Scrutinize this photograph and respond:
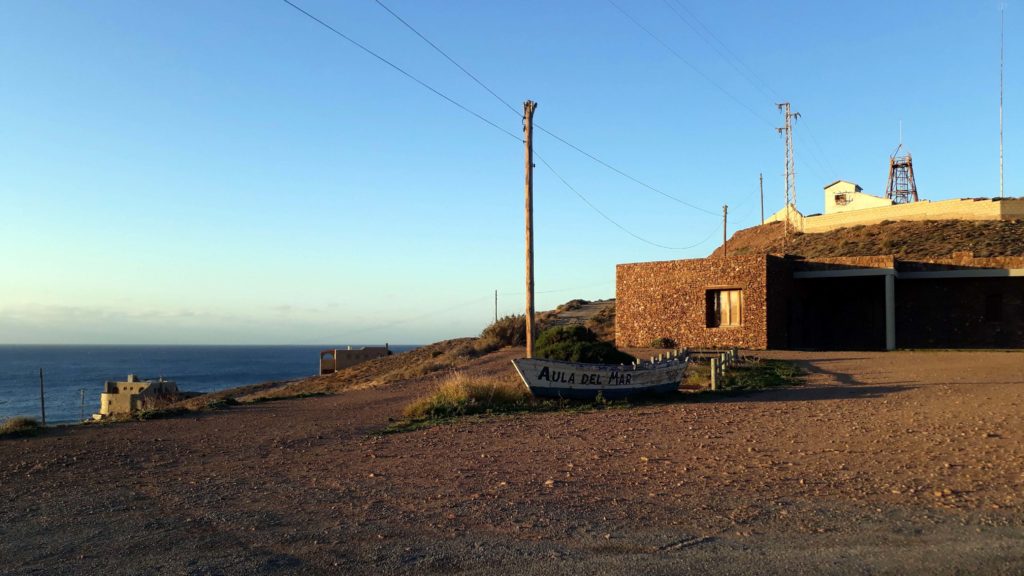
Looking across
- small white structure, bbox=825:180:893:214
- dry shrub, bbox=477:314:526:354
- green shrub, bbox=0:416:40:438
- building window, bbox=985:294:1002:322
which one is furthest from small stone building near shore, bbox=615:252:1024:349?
small white structure, bbox=825:180:893:214

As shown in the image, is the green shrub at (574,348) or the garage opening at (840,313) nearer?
the green shrub at (574,348)

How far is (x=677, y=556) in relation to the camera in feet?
17.9

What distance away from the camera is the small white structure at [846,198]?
63375mm

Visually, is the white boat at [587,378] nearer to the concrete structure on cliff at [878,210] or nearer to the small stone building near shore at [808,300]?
the small stone building near shore at [808,300]

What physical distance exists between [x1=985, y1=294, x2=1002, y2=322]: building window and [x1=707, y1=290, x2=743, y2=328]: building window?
10.4 meters

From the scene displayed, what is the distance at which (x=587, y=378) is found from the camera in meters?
15.6

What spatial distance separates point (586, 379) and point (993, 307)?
23.6 m

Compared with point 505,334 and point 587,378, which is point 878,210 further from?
point 587,378

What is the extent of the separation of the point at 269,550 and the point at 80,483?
4162mm

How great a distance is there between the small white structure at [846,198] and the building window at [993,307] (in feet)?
110

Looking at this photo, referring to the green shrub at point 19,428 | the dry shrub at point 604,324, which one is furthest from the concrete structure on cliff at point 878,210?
the green shrub at point 19,428

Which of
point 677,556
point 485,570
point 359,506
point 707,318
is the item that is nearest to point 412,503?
point 359,506

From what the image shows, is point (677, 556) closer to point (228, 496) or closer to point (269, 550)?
point (269, 550)

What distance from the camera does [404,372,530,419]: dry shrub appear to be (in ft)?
47.8
